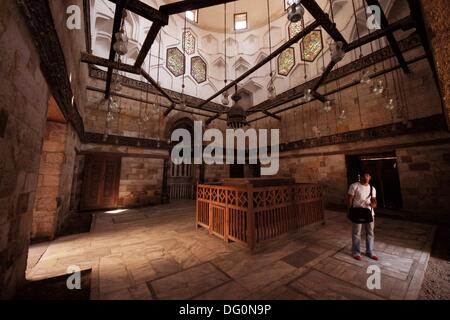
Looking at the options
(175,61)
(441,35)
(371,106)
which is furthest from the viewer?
(175,61)

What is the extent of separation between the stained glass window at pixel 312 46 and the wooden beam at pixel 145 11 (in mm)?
8842

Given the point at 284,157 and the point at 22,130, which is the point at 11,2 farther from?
the point at 284,157

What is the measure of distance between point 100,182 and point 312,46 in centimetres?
1287

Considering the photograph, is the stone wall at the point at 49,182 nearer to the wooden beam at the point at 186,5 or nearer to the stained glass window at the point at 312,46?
the wooden beam at the point at 186,5

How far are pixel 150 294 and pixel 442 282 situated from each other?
3.88 meters

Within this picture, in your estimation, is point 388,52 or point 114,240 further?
point 388,52

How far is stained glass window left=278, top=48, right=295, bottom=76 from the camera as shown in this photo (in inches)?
402

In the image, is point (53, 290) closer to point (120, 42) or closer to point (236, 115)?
point (120, 42)

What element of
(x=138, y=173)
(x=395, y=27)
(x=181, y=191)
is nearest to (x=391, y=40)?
(x=395, y=27)

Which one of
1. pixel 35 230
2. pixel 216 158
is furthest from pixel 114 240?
pixel 216 158

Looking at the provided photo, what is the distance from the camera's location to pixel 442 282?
2260mm

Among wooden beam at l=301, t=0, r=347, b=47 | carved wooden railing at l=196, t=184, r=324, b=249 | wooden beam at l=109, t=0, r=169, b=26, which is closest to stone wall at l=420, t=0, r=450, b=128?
wooden beam at l=301, t=0, r=347, b=47

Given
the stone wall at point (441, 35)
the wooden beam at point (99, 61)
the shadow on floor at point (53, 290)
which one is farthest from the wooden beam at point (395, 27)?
the shadow on floor at point (53, 290)

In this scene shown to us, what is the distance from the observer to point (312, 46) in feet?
30.3
